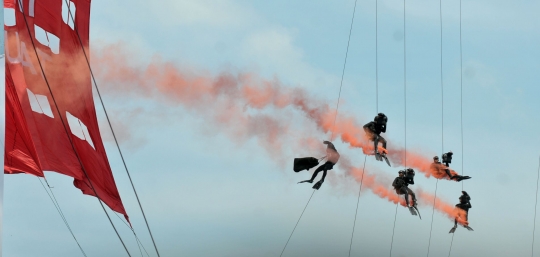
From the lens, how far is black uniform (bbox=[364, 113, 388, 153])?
1789 centimetres

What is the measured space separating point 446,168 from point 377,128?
11.4 feet

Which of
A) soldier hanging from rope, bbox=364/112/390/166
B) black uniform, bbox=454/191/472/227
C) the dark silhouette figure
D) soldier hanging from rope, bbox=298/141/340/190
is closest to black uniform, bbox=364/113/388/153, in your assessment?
soldier hanging from rope, bbox=364/112/390/166

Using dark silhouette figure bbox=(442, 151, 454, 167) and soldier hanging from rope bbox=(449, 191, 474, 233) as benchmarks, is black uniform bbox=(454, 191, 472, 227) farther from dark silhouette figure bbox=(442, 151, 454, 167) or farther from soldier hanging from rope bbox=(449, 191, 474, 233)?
dark silhouette figure bbox=(442, 151, 454, 167)

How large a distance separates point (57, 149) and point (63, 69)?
1631mm

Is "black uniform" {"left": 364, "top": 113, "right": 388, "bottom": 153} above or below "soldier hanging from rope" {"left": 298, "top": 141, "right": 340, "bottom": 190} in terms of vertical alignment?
above

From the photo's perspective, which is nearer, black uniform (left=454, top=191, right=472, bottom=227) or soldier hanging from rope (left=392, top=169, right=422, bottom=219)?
soldier hanging from rope (left=392, top=169, right=422, bottom=219)

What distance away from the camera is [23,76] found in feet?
44.8

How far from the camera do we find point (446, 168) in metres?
20.3

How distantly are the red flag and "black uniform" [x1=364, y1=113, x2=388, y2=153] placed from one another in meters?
7.18

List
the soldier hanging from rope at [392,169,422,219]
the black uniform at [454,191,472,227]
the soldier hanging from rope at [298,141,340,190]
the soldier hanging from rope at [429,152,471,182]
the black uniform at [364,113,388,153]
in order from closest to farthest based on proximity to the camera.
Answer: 1. the soldier hanging from rope at [298,141,340,190]
2. the black uniform at [364,113,388,153]
3. the soldier hanging from rope at [392,169,422,219]
4. the soldier hanging from rope at [429,152,471,182]
5. the black uniform at [454,191,472,227]

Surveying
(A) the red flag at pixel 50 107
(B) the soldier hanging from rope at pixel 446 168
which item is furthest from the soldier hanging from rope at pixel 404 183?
(A) the red flag at pixel 50 107

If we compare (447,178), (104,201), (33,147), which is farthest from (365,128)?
(33,147)

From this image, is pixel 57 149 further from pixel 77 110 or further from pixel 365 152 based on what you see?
pixel 365 152

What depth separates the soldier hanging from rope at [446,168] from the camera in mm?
20078
